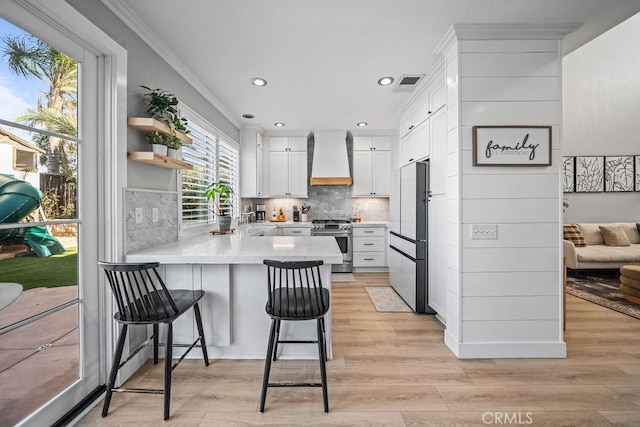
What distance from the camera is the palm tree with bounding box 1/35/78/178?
138cm

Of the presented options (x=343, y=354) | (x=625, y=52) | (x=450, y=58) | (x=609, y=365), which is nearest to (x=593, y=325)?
(x=609, y=365)

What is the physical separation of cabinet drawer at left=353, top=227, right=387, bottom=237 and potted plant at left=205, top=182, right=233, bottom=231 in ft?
7.00

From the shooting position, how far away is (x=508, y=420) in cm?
159

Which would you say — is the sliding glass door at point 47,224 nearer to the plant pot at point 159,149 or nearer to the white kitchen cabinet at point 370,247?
the plant pot at point 159,149

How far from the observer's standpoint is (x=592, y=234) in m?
5.05

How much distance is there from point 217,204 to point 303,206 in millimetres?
1999

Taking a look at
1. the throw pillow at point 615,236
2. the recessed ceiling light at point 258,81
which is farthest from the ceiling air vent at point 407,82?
the throw pillow at point 615,236

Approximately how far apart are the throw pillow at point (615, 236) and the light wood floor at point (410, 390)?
3.18 meters

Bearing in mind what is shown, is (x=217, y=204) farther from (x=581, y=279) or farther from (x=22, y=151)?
(x=581, y=279)

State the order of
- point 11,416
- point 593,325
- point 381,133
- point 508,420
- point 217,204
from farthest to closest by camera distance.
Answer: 1. point 381,133
2. point 217,204
3. point 593,325
4. point 508,420
5. point 11,416

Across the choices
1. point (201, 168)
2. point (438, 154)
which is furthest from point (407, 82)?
point (201, 168)

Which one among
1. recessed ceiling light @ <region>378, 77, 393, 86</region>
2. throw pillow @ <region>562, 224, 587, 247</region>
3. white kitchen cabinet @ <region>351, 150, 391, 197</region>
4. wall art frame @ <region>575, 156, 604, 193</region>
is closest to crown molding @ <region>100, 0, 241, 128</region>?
recessed ceiling light @ <region>378, 77, 393, 86</region>

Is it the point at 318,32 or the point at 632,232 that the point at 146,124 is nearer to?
the point at 318,32

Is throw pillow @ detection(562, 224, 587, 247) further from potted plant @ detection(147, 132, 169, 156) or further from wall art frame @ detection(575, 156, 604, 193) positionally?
potted plant @ detection(147, 132, 169, 156)
